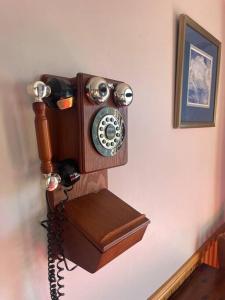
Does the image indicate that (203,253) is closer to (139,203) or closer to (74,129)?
(139,203)

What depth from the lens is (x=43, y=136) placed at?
0.50 metres

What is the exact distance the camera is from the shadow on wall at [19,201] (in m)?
0.50

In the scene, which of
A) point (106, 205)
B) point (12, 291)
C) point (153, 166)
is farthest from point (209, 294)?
point (12, 291)

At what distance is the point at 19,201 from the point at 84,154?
176 mm

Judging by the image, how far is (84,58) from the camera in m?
0.64

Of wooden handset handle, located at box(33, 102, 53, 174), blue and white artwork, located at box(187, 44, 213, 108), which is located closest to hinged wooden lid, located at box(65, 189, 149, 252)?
wooden handset handle, located at box(33, 102, 53, 174)

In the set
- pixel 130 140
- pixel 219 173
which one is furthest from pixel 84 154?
pixel 219 173

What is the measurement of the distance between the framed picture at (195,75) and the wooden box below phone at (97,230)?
1.83 ft

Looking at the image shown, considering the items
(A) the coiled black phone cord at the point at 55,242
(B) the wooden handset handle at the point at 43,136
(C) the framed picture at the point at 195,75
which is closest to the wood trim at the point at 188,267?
(A) the coiled black phone cord at the point at 55,242

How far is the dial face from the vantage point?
0.57m

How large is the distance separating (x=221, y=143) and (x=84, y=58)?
120 cm

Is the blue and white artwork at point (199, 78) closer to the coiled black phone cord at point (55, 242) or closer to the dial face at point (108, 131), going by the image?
the dial face at point (108, 131)

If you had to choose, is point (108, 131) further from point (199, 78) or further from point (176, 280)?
point (176, 280)

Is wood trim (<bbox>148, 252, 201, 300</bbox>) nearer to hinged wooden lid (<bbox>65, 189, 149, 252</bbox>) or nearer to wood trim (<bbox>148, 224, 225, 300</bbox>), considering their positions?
wood trim (<bbox>148, 224, 225, 300</bbox>)
